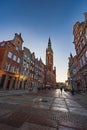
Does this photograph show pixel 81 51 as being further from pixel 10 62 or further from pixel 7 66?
pixel 7 66

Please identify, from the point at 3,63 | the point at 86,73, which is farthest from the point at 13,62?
the point at 86,73

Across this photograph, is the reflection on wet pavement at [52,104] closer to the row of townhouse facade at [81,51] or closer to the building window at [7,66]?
the row of townhouse facade at [81,51]

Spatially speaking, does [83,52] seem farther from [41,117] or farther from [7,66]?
[7,66]

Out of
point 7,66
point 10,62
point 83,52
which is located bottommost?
point 7,66

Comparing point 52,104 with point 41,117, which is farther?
point 52,104

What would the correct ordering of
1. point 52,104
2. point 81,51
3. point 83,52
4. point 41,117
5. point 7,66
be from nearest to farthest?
point 41,117, point 52,104, point 83,52, point 81,51, point 7,66

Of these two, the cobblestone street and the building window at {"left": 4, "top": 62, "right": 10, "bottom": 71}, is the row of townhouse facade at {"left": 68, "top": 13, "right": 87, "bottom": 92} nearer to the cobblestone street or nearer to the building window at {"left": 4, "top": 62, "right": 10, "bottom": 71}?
the cobblestone street

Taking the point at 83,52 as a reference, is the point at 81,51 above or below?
above

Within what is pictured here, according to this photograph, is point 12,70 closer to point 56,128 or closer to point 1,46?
point 1,46

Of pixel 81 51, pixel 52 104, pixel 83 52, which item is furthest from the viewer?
pixel 81 51

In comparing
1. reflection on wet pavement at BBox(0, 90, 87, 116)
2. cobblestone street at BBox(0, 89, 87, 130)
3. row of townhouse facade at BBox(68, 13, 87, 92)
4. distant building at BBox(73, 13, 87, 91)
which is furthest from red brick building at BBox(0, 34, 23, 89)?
distant building at BBox(73, 13, 87, 91)

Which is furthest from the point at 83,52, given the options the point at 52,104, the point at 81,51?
the point at 52,104

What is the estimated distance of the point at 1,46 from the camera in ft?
79.5

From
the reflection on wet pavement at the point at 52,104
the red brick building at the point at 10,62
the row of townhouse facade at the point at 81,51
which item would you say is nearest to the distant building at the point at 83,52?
the row of townhouse facade at the point at 81,51
